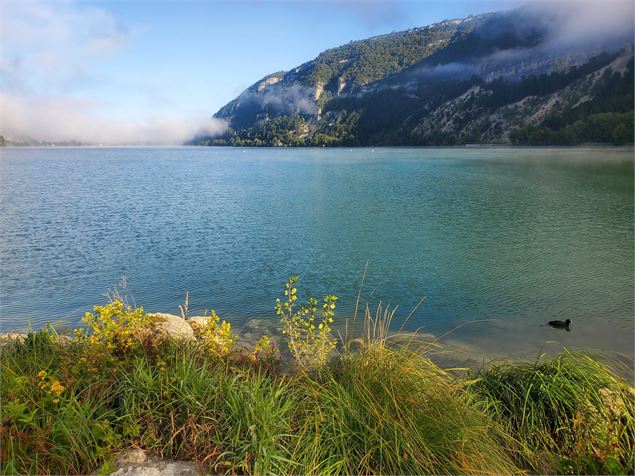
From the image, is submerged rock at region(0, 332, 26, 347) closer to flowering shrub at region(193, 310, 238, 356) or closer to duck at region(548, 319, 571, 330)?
flowering shrub at region(193, 310, 238, 356)

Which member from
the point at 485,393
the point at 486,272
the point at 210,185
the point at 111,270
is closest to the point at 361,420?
the point at 485,393

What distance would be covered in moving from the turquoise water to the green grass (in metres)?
7.31

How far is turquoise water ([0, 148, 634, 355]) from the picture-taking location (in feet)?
52.0

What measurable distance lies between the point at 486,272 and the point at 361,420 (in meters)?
16.8

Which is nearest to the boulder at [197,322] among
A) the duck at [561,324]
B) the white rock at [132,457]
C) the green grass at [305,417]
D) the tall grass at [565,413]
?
the green grass at [305,417]

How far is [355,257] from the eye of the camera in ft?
76.0

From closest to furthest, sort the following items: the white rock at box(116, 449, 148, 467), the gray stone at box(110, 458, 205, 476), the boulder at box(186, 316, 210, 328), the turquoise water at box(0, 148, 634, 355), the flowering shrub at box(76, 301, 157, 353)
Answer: the gray stone at box(110, 458, 205, 476), the white rock at box(116, 449, 148, 467), the flowering shrub at box(76, 301, 157, 353), the boulder at box(186, 316, 210, 328), the turquoise water at box(0, 148, 634, 355)

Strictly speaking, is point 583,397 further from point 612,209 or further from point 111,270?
point 612,209

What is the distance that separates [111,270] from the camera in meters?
20.9

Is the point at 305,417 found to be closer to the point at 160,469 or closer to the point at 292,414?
the point at 292,414

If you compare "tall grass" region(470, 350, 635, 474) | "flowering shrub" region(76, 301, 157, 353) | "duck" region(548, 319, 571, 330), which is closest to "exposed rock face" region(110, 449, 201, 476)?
"flowering shrub" region(76, 301, 157, 353)

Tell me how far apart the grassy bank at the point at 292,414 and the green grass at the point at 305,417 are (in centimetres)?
2

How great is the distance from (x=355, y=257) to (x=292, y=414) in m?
18.1

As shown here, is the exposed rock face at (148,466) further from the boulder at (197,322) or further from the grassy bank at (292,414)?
the boulder at (197,322)
